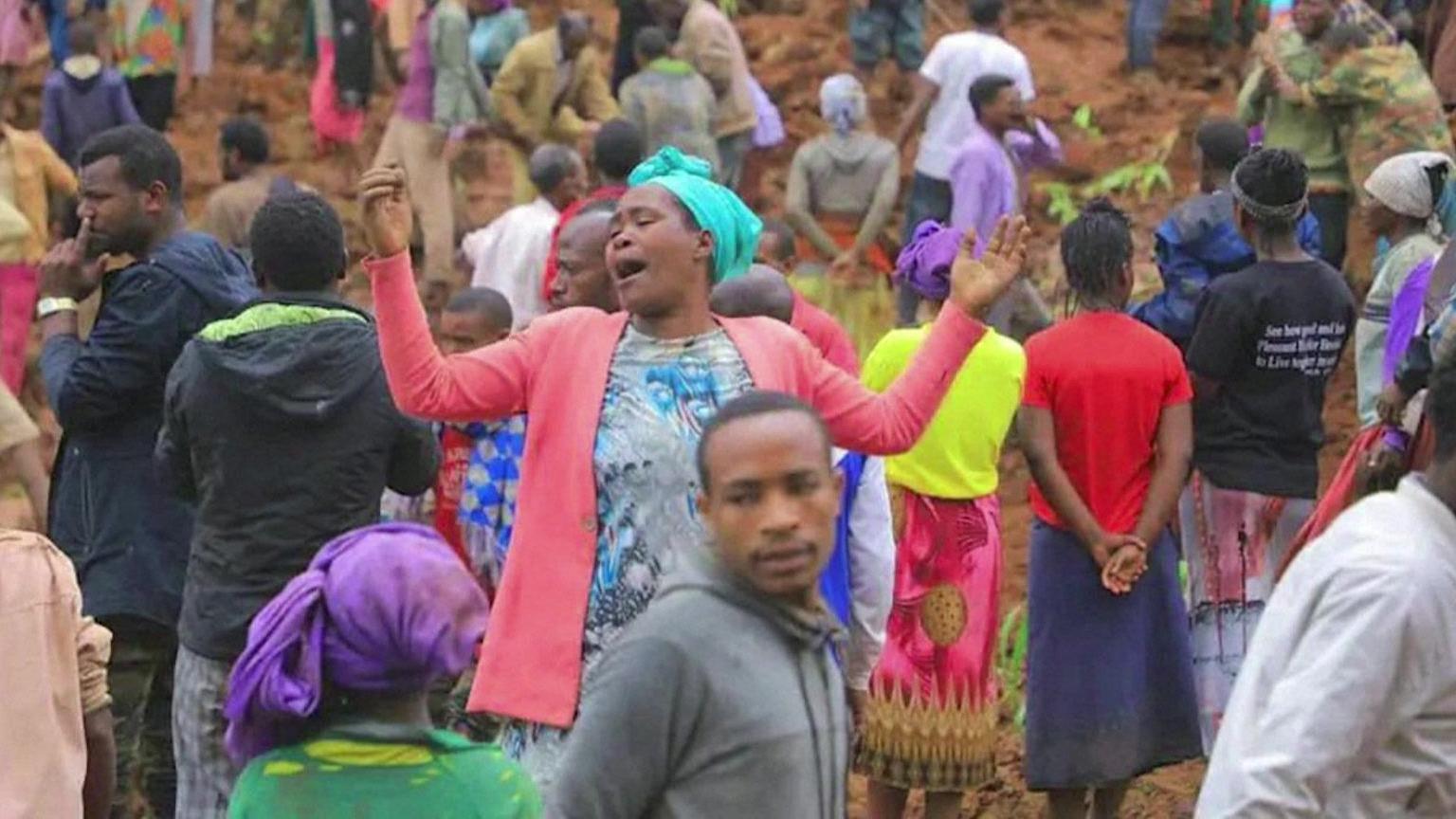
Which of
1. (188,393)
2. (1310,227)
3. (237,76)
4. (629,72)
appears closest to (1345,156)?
(1310,227)

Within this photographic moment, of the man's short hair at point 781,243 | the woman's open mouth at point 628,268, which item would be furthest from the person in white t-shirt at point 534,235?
the woman's open mouth at point 628,268

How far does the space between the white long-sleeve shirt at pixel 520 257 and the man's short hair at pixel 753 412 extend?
20.7 feet

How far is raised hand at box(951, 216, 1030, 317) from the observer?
511cm

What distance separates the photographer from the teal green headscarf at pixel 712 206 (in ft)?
16.6

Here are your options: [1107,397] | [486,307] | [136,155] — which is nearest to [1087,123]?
[486,307]

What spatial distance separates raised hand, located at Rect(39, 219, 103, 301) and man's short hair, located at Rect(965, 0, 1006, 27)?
7.43m

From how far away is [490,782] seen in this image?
12.2ft

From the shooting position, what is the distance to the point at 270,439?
5.88 metres

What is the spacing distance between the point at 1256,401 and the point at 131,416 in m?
3.00

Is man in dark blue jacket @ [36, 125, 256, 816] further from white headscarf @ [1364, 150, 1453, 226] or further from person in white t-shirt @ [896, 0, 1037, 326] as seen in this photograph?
person in white t-shirt @ [896, 0, 1037, 326]

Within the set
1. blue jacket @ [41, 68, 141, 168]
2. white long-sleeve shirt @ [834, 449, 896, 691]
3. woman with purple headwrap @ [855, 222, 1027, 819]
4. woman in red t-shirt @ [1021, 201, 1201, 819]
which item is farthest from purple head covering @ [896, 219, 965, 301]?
blue jacket @ [41, 68, 141, 168]

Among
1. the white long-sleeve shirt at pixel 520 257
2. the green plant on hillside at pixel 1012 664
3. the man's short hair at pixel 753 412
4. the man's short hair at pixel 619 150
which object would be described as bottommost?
the green plant on hillside at pixel 1012 664

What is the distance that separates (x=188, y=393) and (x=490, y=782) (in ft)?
7.70

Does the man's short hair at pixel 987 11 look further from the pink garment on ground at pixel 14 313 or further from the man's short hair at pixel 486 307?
the man's short hair at pixel 486 307
